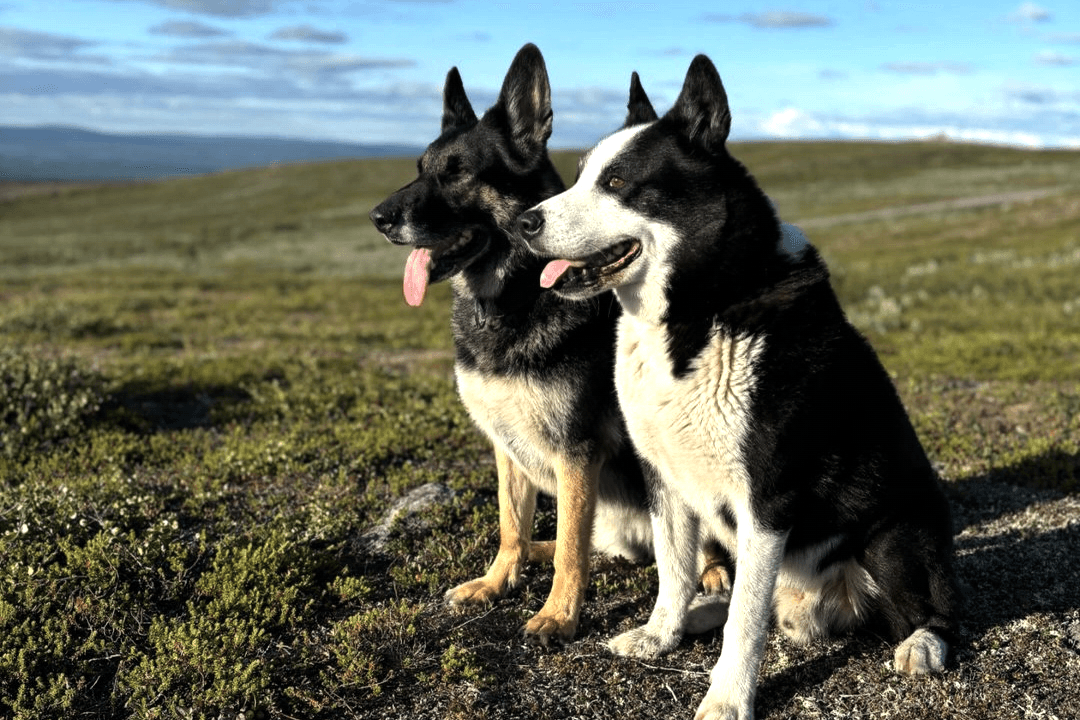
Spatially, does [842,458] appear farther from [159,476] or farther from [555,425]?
[159,476]

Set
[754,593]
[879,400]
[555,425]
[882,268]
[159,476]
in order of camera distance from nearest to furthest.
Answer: [754,593] → [879,400] → [555,425] → [159,476] → [882,268]

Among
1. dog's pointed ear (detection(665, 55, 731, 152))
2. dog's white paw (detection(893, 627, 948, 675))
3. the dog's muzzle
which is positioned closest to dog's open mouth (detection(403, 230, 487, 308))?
the dog's muzzle

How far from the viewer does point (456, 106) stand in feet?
19.3

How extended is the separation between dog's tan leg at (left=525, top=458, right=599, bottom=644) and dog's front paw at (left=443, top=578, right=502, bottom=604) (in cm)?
38

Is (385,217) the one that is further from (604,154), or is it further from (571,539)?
(571,539)

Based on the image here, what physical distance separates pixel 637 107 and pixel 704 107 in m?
0.63

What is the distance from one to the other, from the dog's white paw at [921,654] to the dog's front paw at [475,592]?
2230 mm

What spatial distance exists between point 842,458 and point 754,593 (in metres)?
0.78

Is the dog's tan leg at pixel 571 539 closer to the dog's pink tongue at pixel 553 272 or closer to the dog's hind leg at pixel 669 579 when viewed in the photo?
the dog's hind leg at pixel 669 579

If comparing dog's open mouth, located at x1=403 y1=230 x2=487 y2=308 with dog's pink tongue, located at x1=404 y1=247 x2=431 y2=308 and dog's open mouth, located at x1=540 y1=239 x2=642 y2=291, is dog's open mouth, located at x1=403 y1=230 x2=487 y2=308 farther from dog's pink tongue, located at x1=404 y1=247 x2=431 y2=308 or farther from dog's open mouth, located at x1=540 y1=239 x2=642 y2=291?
dog's open mouth, located at x1=540 y1=239 x2=642 y2=291

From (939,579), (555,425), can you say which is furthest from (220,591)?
(939,579)

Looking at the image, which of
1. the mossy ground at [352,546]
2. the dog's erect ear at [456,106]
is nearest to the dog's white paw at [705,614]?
the mossy ground at [352,546]

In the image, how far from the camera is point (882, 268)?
26484 mm

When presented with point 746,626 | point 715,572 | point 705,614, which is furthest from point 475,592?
point 746,626
